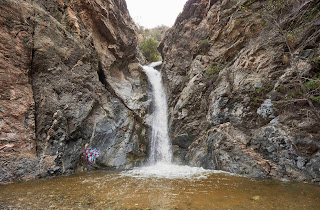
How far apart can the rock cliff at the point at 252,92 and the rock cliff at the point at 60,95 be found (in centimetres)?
467

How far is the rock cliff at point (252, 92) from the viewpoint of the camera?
21.2 feet

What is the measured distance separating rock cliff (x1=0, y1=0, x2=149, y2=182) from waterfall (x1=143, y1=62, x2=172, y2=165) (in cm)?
90

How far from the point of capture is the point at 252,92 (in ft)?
28.5

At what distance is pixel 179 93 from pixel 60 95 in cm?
962

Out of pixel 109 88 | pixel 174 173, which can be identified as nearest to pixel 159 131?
pixel 174 173

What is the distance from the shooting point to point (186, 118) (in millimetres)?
12430

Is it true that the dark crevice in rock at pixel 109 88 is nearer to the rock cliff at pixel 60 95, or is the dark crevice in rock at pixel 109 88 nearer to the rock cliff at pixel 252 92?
the rock cliff at pixel 60 95

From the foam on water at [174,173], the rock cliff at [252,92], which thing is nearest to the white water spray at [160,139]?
the rock cliff at [252,92]

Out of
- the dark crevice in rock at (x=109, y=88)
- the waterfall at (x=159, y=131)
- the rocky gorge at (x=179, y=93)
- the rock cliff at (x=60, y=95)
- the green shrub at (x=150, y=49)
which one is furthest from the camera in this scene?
the green shrub at (x=150, y=49)

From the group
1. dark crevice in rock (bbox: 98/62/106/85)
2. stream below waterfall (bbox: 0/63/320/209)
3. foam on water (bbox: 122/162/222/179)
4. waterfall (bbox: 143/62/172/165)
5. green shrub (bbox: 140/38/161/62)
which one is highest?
green shrub (bbox: 140/38/161/62)

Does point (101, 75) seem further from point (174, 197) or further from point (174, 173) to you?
point (174, 197)

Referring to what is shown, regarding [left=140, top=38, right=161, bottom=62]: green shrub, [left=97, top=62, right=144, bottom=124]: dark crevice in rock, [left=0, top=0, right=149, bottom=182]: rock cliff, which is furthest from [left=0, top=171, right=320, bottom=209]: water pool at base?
[left=140, top=38, right=161, bottom=62]: green shrub

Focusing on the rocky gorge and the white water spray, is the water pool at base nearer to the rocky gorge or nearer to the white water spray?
the rocky gorge

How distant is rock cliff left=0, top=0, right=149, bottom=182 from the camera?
291 inches
